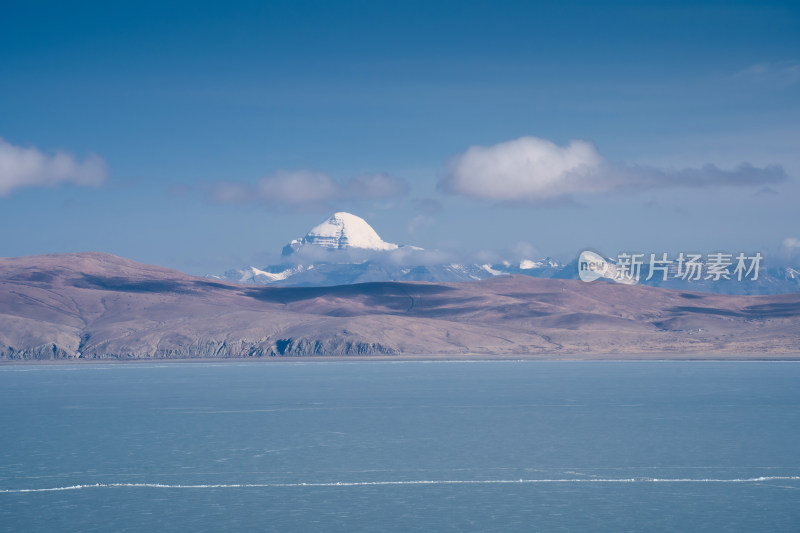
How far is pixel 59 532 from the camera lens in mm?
32406

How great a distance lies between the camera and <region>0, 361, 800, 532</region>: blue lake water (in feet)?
114

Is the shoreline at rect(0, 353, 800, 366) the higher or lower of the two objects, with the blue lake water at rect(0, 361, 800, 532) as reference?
lower

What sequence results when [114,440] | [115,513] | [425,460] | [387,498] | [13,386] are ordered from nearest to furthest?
[115,513] → [387,498] → [425,460] → [114,440] → [13,386]

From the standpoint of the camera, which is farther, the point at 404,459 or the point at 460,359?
the point at 460,359

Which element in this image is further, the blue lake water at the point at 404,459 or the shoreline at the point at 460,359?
the shoreline at the point at 460,359

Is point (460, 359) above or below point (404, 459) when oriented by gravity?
below

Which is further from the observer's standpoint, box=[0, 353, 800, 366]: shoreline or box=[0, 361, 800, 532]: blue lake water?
box=[0, 353, 800, 366]: shoreline

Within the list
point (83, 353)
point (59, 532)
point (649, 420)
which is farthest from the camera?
point (83, 353)

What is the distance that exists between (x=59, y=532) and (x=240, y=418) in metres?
33.3

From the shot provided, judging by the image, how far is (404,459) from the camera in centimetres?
4712

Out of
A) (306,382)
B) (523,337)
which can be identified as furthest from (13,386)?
(523,337)

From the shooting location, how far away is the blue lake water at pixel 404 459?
1364 inches

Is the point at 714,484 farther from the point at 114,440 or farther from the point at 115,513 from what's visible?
the point at 114,440

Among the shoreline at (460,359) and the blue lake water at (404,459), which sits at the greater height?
the blue lake water at (404,459)
